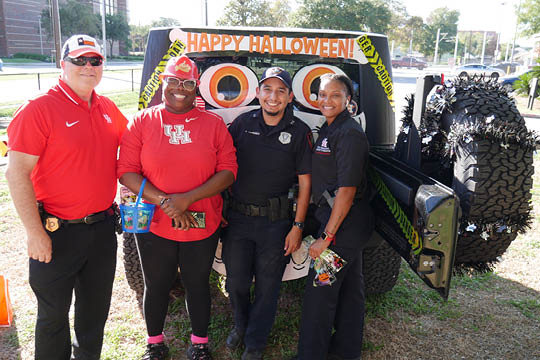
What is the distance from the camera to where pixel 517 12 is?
34.6 meters

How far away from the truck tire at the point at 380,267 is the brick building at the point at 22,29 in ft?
196

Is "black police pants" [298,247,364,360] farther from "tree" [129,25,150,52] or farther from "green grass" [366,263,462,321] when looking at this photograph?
"tree" [129,25,150,52]

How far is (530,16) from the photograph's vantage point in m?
32.0

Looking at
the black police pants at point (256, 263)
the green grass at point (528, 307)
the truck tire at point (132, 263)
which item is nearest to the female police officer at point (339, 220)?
the black police pants at point (256, 263)

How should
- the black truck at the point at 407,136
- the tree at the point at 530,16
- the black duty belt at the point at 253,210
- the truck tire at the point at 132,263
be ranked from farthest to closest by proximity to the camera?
the tree at the point at 530,16, the truck tire at the point at 132,263, the black duty belt at the point at 253,210, the black truck at the point at 407,136

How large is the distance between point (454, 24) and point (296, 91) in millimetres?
99878

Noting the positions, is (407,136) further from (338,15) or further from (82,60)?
(338,15)

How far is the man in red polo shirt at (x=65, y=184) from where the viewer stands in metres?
2.10

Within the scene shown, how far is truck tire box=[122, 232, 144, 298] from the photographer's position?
3.11 m

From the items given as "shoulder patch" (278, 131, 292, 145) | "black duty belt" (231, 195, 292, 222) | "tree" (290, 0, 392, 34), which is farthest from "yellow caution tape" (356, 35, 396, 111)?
"tree" (290, 0, 392, 34)

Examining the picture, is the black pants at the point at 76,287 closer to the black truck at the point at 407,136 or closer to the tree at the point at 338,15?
the black truck at the point at 407,136

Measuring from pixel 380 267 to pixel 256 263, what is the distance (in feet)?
3.68

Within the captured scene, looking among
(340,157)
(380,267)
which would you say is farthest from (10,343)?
(380,267)

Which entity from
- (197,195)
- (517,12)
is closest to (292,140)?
(197,195)
